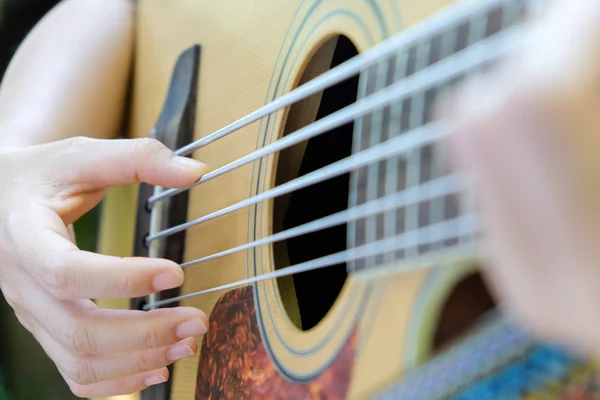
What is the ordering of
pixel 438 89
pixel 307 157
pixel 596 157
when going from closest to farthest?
pixel 596 157
pixel 438 89
pixel 307 157

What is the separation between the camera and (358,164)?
350mm

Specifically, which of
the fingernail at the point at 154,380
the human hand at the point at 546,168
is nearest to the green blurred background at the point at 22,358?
the fingernail at the point at 154,380

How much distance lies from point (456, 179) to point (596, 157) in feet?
0.25

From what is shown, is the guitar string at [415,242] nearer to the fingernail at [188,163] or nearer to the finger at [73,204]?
the fingernail at [188,163]

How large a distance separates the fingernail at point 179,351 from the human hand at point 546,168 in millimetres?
403

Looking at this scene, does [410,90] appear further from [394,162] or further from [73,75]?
[73,75]

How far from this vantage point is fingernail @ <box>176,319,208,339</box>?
548 mm

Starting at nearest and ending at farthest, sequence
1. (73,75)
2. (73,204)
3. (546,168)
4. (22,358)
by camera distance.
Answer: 1. (546,168)
2. (73,204)
3. (73,75)
4. (22,358)

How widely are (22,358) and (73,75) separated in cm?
60

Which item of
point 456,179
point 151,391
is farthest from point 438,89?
point 151,391

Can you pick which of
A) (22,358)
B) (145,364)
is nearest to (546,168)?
(145,364)

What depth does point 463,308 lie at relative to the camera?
0.29 m

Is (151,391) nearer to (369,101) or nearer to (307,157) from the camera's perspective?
(307,157)

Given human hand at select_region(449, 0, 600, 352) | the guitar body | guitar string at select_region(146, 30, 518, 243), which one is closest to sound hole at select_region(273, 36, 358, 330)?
the guitar body
